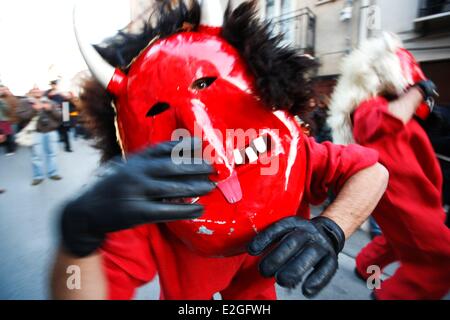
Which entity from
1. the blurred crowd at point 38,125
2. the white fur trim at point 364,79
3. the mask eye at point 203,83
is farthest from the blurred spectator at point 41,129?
the mask eye at point 203,83

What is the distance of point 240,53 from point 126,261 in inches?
21.8

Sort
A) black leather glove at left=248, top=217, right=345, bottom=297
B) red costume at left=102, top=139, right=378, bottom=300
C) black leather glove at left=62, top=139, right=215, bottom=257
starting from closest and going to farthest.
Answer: black leather glove at left=62, top=139, right=215, bottom=257 < black leather glove at left=248, top=217, right=345, bottom=297 < red costume at left=102, top=139, right=378, bottom=300

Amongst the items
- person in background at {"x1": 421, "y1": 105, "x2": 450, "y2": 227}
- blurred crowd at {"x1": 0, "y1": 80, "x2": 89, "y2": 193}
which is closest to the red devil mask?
person in background at {"x1": 421, "y1": 105, "x2": 450, "y2": 227}

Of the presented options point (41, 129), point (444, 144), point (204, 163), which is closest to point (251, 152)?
point (204, 163)

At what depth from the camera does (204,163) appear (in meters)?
0.59

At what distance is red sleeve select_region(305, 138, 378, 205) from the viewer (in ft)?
2.78

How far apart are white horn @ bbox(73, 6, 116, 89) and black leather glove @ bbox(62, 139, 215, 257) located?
0.29 meters

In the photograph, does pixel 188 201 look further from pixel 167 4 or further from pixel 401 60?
pixel 401 60

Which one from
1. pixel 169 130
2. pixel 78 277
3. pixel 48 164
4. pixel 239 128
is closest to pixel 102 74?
pixel 169 130

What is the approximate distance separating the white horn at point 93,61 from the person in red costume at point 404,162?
1.14 m

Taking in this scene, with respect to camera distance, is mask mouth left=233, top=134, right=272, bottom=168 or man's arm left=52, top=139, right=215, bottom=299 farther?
mask mouth left=233, top=134, right=272, bottom=168

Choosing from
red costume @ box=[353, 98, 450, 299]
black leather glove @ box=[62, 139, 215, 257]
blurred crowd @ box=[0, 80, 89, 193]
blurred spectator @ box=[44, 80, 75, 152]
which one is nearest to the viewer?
black leather glove @ box=[62, 139, 215, 257]

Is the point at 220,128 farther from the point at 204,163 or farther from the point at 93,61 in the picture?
the point at 93,61

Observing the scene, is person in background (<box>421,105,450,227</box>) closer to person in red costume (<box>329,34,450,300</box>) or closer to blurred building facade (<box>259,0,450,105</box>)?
person in red costume (<box>329,34,450,300</box>)
